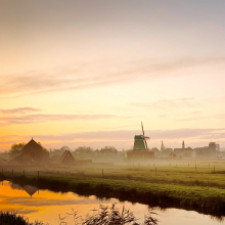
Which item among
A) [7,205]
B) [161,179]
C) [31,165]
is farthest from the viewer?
[31,165]

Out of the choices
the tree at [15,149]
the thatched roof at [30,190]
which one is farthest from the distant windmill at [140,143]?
the thatched roof at [30,190]

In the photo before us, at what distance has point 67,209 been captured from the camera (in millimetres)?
32938

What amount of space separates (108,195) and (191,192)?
11.3 meters

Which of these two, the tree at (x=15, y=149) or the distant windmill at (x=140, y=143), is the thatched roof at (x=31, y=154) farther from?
the distant windmill at (x=140, y=143)

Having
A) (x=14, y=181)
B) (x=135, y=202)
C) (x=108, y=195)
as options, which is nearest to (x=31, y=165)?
(x=14, y=181)

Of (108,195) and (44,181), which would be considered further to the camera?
(44,181)

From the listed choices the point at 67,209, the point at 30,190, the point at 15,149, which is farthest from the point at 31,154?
the point at 67,209

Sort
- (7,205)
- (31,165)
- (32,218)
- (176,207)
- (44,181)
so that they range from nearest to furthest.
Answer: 1. (32,218)
2. (176,207)
3. (7,205)
4. (44,181)
5. (31,165)

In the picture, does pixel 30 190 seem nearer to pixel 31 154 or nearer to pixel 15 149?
pixel 31 154

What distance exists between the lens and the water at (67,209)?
2784cm

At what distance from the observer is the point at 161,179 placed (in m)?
53.9

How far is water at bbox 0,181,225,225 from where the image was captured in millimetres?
27844

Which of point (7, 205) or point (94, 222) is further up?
point (94, 222)

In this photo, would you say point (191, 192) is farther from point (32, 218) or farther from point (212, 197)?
point (32, 218)
